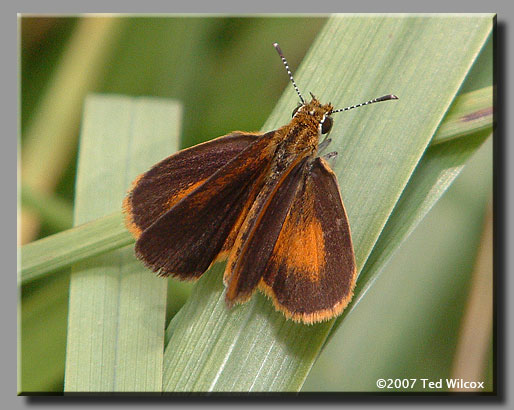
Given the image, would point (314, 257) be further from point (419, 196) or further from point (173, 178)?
point (173, 178)

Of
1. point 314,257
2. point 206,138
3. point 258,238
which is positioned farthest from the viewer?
point 206,138

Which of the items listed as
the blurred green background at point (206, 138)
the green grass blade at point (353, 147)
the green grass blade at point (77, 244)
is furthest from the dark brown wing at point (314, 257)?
the green grass blade at point (77, 244)


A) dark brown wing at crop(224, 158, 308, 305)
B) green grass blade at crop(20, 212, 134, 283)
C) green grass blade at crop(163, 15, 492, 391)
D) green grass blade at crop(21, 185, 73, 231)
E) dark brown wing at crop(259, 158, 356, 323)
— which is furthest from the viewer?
green grass blade at crop(21, 185, 73, 231)

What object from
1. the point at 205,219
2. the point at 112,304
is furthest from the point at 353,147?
the point at 112,304

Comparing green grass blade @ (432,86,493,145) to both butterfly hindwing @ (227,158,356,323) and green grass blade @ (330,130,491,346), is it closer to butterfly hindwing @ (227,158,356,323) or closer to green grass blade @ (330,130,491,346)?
green grass blade @ (330,130,491,346)

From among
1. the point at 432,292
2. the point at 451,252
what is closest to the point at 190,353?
the point at 432,292

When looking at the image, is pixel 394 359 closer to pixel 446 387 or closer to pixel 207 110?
pixel 446 387

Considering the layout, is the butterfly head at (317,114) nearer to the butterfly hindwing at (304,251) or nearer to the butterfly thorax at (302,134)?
the butterfly thorax at (302,134)

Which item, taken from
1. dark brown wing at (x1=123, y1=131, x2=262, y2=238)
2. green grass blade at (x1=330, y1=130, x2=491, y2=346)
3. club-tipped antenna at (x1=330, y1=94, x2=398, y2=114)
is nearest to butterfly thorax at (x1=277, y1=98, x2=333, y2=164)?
club-tipped antenna at (x1=330, y1=94, x2=398, y2=114)
